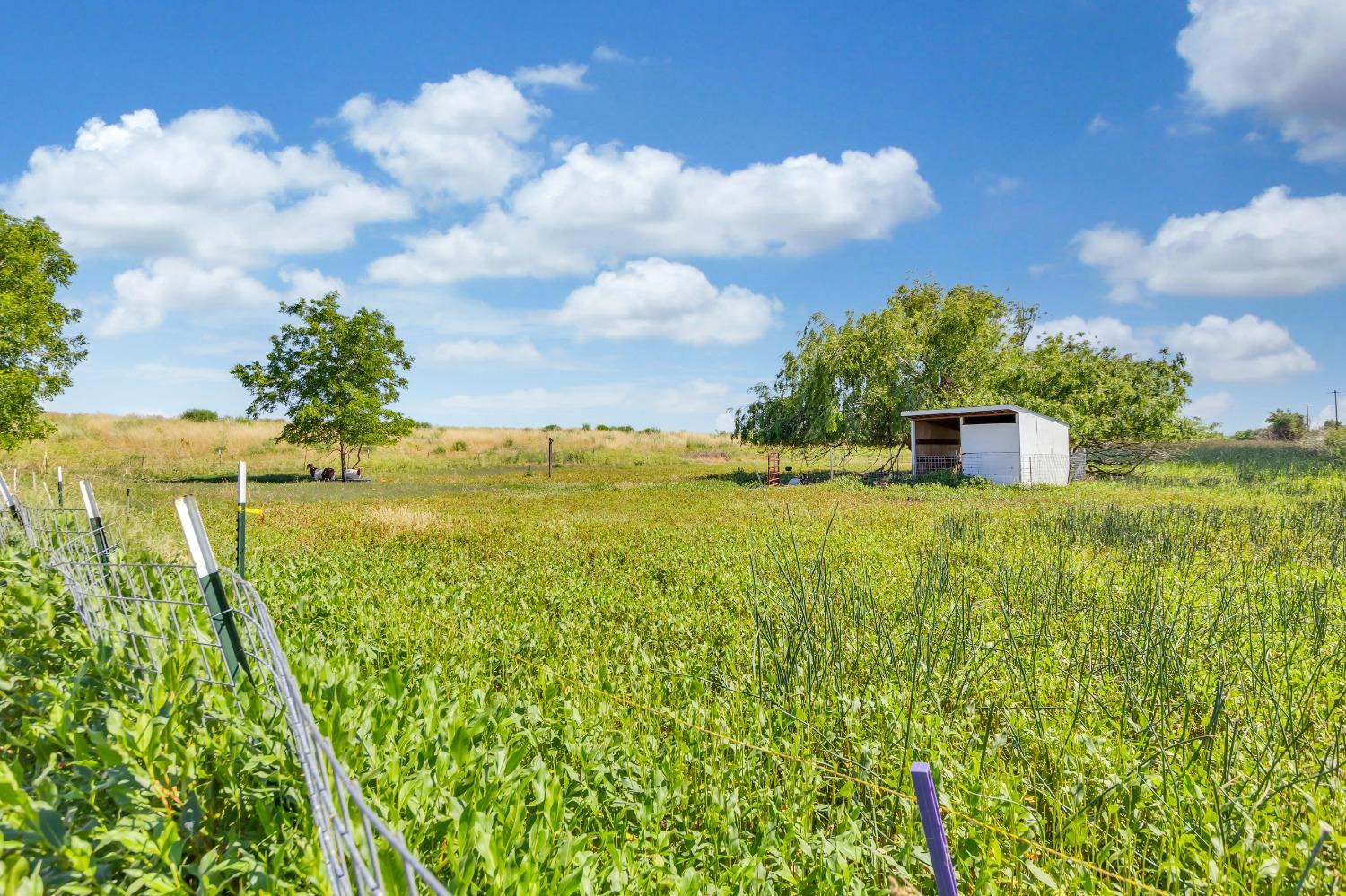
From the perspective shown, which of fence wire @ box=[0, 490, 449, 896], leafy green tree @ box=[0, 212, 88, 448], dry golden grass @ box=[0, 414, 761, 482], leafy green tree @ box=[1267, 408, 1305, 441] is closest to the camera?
fence wire @ box=[0, 490, 449, 896]

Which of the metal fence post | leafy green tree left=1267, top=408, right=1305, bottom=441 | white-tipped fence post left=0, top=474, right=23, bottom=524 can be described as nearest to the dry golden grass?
white-tipped fence post left=0, top=474, right=23, bottom=524

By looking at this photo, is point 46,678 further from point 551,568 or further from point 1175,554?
point 1175,554

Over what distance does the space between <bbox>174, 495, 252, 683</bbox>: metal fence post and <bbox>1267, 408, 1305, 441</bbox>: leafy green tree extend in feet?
213

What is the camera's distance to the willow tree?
28.5 m

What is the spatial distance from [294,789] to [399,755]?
339 mm

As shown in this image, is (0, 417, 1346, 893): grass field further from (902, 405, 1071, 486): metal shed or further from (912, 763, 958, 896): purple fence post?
(902, 405, 1071, 486): metal shed

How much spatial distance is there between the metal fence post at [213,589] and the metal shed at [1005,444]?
76.9ft

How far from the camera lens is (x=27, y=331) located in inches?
862

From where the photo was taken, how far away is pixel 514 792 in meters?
2.29

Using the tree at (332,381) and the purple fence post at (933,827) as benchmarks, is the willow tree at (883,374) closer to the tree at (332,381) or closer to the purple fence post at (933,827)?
the tree at (332,381)

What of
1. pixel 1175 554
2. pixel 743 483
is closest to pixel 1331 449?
pixel 743 483

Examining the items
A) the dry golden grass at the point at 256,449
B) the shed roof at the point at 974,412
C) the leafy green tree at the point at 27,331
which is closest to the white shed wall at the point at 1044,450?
the shed roof at the point at 974,412

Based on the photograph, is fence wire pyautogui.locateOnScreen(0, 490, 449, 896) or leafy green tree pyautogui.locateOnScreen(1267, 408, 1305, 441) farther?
leafy green tree pyautogui.locateOnScreen(1267, 408, 1305, 441)

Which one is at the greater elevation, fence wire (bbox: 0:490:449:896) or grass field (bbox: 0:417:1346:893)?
fence wire (bbox: 0:490:449:896)
